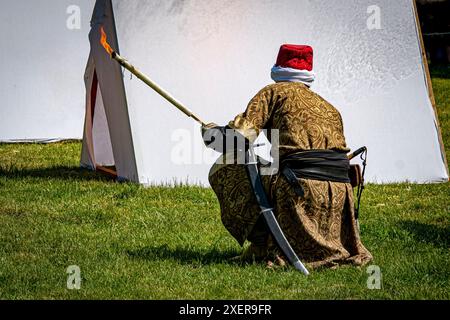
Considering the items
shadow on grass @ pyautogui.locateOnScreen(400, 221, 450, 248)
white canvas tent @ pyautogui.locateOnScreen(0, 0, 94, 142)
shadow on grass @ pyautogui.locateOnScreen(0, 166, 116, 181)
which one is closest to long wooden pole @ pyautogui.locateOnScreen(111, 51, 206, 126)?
→ shadow on grass @ pyautogui.locateOnScreen(400, 221, 450, 248)

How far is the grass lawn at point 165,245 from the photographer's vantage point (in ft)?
21.0

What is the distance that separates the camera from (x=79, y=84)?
15.9 metres

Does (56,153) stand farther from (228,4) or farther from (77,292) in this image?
(77,292)

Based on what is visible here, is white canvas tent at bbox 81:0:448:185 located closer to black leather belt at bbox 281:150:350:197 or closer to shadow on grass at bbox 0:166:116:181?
shadow on grass at bbox 0:166:116:181

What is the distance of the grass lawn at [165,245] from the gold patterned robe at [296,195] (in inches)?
8.6

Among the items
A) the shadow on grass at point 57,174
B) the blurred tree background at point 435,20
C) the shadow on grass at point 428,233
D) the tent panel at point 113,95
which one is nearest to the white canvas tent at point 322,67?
the tent panel at point 113,95

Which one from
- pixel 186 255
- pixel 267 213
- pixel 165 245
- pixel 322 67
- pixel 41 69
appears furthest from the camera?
pixel 41 69

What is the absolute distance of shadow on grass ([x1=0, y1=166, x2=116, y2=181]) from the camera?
37.6 ft

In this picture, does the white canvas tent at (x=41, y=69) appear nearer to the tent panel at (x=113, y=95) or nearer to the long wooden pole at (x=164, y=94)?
the tent panel at (x=113, y=95)

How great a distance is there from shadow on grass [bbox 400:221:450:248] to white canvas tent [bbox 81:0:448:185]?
2.29 m

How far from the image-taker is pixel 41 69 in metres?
15.7

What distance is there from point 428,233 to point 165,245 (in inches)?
89.8

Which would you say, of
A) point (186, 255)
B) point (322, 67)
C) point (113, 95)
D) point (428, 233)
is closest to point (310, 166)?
point (186, 255)

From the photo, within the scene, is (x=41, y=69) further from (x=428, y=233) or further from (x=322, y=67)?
(x=428, y=233)
